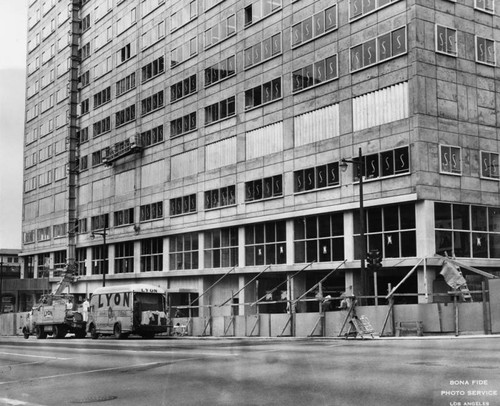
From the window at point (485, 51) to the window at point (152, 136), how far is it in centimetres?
2892

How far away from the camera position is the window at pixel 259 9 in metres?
50.1

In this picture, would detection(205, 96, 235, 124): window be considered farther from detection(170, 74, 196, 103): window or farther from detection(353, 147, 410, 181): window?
detection(353, 147, 410, 181): window

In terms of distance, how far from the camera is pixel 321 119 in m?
45.3

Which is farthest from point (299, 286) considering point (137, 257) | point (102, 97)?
point (102, 97)

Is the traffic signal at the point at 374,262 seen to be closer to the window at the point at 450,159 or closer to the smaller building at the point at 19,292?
the window at the point at 450,159

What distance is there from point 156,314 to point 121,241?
2856 centimetres

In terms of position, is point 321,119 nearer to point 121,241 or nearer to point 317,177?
point 317,177

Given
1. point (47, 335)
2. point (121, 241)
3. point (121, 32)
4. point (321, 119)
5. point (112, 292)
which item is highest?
point (121, 32)

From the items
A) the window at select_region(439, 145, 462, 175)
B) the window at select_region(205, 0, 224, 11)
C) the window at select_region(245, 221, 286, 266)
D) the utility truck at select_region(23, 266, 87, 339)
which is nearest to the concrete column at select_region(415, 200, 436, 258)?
the window at select_region(439, 145, 462, 175)

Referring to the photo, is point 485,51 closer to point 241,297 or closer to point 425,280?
point 425,280

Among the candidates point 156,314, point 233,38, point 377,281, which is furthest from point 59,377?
point 233,38

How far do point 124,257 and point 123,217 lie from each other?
3642mm

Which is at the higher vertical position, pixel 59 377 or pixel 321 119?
pixel 321 119

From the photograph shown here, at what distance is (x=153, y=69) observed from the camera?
64.2 metres
